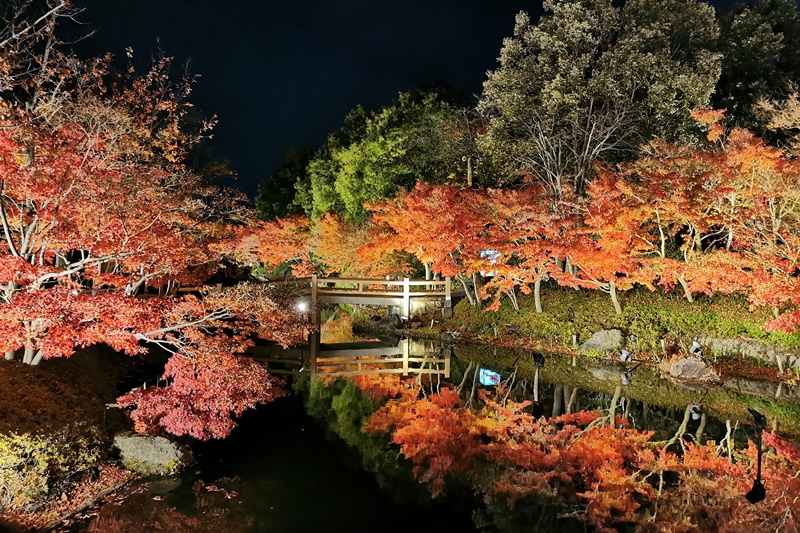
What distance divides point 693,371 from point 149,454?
11647 mm

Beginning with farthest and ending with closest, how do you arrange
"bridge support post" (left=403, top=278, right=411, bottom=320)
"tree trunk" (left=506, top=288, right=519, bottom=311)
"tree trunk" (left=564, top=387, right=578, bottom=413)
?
"bridge support post" (left=403, top=278, right=411, bottom=320) < "tree trunk" (left=506, top=288, right=519, bottom=311) < "tree trunk" (left=564, top=387, right=578, bottom=413)

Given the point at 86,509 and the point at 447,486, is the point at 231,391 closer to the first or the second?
the point at 86,509

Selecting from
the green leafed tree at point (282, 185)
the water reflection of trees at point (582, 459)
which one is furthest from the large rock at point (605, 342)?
the green leafed tree at point (282, 185)

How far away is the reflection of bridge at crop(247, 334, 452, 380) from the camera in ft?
48.0

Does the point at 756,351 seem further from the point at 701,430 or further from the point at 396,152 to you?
the point at 396,152

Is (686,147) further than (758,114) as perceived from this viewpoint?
No

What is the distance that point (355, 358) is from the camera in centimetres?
1662

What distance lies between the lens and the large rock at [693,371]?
11961 mm

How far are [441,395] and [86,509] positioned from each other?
7.39m

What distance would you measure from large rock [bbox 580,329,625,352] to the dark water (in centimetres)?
863

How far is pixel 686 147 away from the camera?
1272 cm

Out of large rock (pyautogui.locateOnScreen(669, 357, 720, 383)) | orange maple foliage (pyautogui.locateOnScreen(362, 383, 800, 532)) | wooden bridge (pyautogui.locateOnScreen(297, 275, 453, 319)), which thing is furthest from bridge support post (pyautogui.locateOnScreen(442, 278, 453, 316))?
orange maple foliage (pyautogui.locateOnScreen(362, 383, 800, 532))

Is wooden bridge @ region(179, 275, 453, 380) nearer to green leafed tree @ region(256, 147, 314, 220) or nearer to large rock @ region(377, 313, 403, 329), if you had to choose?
large rock @ region(377, 313, 403, 329)

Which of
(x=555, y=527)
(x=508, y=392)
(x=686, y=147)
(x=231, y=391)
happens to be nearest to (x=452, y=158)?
(x=686, y=147)
